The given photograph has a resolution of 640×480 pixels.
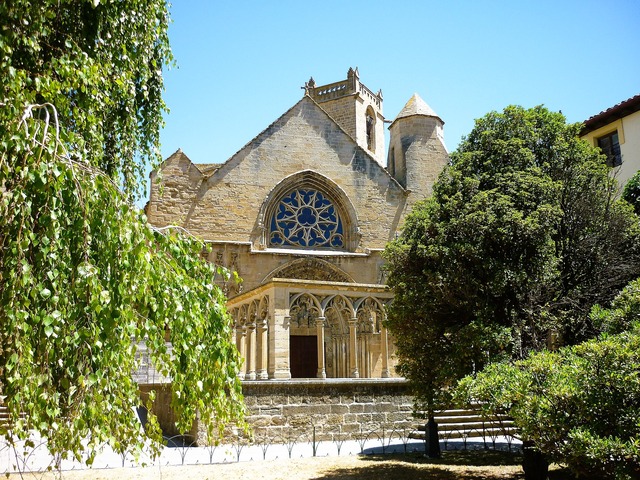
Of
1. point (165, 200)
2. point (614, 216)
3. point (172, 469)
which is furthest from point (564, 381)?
point (165, 200)

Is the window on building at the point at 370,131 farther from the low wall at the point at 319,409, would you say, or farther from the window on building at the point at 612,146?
the low wall at the point at 319,409

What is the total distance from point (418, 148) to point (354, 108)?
13.0 metres

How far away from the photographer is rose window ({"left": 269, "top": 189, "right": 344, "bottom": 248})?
20578 mm

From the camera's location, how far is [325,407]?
11414 mm

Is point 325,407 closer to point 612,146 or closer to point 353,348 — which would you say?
point 353,348

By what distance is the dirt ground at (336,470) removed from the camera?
806 centimetres

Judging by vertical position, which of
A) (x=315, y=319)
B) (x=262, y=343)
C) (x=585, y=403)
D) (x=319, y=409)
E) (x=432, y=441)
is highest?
(x=315, y=319)

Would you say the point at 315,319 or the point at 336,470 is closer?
the point at 336,470

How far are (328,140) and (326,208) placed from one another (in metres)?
2.48

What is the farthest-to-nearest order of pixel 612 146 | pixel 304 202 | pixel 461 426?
pixel 304 202
pixel 612 146
pixel 461 426

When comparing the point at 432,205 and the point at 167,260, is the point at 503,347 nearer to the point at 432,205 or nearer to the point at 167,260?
the point at 432,205

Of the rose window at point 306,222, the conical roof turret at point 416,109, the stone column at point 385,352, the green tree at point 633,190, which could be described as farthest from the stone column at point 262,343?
the conical roof turret at point 416,109

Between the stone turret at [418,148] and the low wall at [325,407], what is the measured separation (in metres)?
11.5

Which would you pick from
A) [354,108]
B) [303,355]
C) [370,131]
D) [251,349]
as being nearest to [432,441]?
[251,349]
